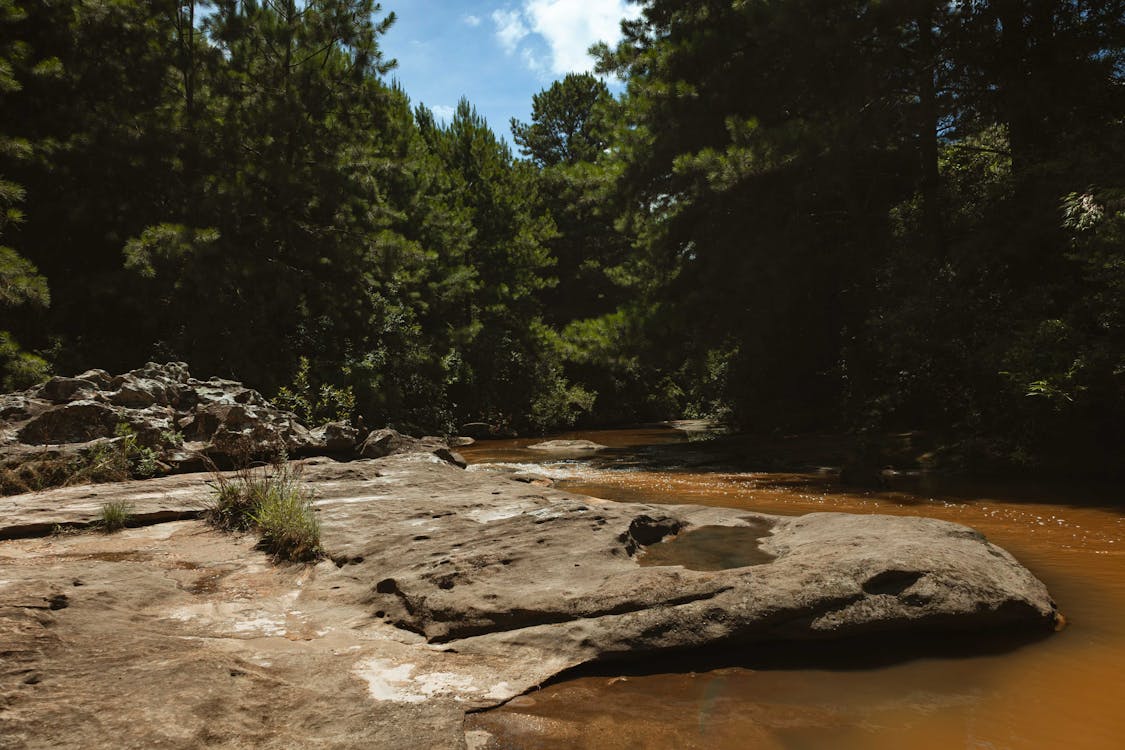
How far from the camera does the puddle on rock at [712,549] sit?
4277mm

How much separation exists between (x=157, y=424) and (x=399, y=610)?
19.6 ft

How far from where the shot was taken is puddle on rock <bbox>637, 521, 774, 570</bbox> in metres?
4.28

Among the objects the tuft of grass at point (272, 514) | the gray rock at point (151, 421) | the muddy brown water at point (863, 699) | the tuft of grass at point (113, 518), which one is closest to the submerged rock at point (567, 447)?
the gray rock at point (151, 421)

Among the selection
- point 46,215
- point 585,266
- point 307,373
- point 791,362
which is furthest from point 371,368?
point 585,266

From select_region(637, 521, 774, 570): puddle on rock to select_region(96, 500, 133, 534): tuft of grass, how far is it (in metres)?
4.16

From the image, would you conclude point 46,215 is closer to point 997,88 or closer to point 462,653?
point 462,653

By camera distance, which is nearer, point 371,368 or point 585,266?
point 371,368

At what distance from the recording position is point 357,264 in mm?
15969

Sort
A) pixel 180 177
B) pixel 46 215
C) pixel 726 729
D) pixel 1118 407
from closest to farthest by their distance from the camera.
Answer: pixel 726 729 → pixel 1118 407 → pixel 46 215 → pixel 180 177

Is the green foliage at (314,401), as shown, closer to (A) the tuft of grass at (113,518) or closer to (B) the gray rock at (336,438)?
(B) the gray rock at (336,438)

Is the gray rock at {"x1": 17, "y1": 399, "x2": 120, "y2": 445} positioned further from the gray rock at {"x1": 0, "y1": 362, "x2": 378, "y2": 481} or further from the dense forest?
the dense forest

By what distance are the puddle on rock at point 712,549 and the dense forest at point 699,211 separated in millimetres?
5194

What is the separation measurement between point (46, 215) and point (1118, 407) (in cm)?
1792

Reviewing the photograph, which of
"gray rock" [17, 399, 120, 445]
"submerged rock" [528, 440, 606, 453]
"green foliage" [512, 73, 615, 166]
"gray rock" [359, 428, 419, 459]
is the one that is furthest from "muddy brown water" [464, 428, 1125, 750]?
"green foliage" [512, 73, 615, 166]
